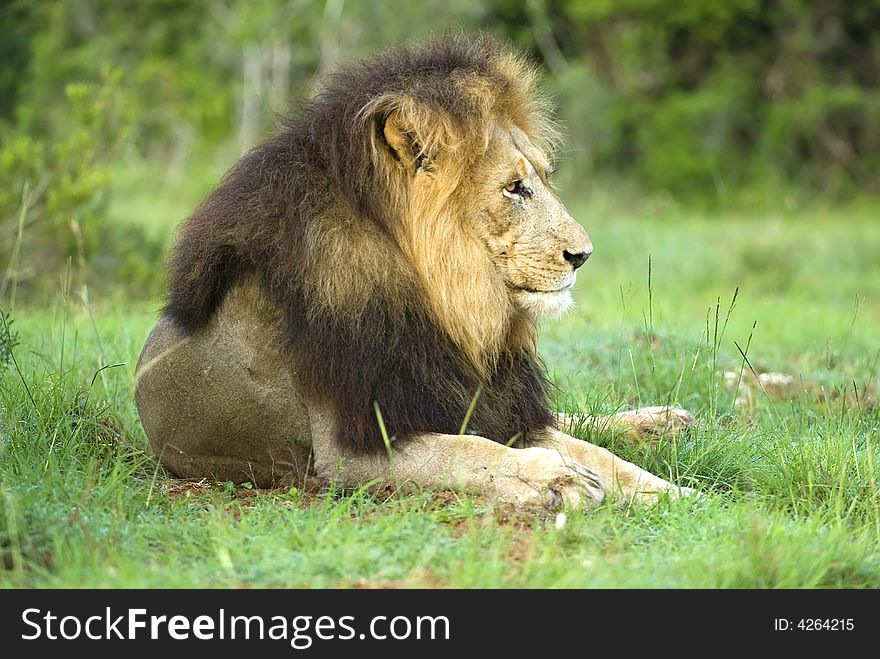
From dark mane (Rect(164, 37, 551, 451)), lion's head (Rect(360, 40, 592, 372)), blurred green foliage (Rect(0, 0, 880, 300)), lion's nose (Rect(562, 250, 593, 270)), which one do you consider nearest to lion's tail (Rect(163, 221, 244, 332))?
dark mane (Rect(164, 37, 551, 451))

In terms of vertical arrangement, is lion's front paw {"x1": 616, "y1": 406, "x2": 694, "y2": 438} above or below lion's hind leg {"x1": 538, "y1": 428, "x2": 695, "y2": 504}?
below

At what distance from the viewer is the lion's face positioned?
4293 mm

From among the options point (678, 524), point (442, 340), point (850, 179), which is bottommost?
point (850, 179)

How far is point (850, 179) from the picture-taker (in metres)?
19.6

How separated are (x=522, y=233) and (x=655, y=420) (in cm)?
118

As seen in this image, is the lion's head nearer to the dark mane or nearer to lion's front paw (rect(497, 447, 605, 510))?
the dark mane

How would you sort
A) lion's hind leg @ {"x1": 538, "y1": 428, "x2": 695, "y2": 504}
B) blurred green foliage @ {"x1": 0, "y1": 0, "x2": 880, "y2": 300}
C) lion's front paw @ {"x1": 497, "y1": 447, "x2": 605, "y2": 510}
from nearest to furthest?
lion's front paw @ {"x1": 497, "y1": 447, "x2": 605, "y2": 510} → lion's hind leg @ {"x1": 538, "y1": 428, "x2": 695, "y2": 504} → blurred green foliage @ {"x1": 0, "y1": 0, "x2": 880, "y2": 300}

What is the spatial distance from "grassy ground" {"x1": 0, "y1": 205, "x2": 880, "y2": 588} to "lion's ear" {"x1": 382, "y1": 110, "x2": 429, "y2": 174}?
111 centimetres

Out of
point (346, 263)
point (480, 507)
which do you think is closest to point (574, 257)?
point (346, 263)

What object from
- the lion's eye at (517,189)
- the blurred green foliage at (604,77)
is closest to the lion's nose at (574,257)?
the lion's eye at (517,189)

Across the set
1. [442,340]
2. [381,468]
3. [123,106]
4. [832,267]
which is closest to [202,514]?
[381,468]

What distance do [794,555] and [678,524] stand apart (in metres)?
0.51

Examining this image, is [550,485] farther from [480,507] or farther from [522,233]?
[522,233]
